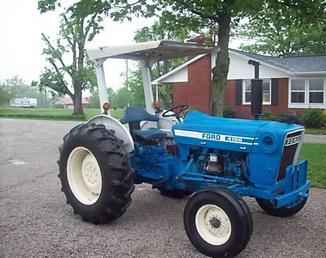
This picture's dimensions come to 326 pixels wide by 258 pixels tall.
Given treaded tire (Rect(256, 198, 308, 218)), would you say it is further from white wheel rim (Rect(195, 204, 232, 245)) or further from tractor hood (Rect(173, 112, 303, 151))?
white wheel rim (Rect(195, 204, 232, 245))

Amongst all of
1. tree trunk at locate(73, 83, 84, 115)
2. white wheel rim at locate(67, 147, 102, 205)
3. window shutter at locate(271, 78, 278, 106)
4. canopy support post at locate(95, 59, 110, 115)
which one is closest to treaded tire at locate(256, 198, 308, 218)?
white wheel rim at locate(67, 147, 102, 205)

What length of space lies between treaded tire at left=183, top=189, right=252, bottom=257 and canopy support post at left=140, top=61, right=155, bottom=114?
221 cm

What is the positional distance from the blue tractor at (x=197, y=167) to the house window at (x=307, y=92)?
16.2 m

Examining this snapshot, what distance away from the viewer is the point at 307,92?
67.2 ft

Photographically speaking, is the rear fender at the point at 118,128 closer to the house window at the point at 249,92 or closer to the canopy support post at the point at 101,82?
the canopy support post at the point at 101,82

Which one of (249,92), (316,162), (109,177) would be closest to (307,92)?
(249,92)

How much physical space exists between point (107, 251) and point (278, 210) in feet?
7.04

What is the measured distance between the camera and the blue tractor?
157 inches

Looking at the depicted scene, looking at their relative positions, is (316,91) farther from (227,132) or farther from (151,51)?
(227,132)

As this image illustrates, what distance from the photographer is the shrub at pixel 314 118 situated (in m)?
18.3

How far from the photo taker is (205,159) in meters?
4.59

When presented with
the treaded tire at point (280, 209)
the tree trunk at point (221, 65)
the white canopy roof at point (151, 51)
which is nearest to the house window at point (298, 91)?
the tree trunk at point (221, 65)

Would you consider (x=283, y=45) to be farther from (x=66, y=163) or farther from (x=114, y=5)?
(x=66, y=163)

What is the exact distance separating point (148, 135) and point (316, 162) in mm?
4934
